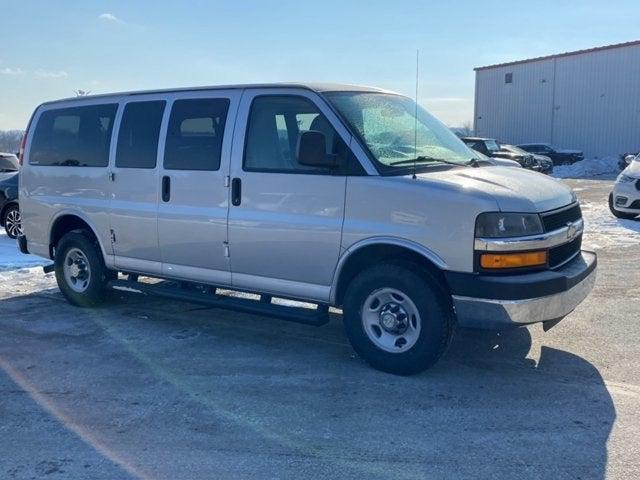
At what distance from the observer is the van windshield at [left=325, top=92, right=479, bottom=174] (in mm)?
5031

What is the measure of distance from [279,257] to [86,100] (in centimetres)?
313

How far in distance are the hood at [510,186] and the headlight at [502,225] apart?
0.05m

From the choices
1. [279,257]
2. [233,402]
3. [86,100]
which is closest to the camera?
[233,402]

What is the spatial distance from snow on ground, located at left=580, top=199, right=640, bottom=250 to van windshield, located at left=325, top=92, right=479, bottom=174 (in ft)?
17.0

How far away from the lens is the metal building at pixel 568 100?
37500 mm

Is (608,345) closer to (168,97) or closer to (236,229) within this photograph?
(236,229)

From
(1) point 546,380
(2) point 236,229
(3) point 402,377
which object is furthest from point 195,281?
(1) point 546,380

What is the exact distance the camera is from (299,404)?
4434mm

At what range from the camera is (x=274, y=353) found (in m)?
5.53

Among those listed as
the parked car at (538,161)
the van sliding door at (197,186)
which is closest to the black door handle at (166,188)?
the van sliding door at (197,186)

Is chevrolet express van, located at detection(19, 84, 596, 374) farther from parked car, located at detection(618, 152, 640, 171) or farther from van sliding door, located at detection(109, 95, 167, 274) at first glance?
parked car, located at detection(618, 152, 640, 171)

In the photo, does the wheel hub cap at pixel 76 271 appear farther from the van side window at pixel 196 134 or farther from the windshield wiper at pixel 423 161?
the windshield wiper at pixel 423 161

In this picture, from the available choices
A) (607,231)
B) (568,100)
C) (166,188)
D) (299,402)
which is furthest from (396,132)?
(568,100)

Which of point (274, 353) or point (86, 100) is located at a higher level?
point (86, 100)
